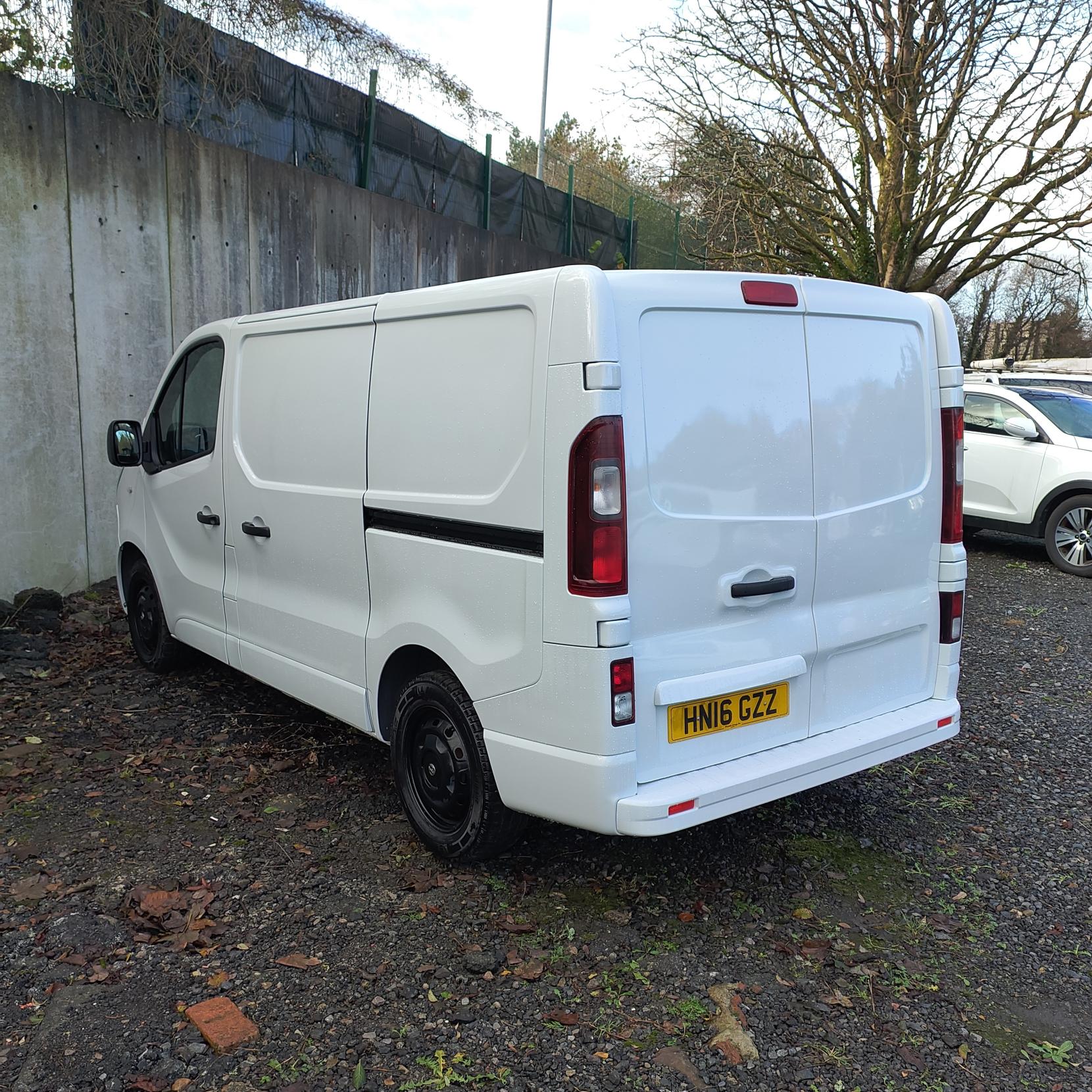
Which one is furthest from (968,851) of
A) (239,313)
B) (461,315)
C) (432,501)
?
(239,313)

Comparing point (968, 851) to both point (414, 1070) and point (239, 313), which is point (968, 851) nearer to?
point (414, 1070)

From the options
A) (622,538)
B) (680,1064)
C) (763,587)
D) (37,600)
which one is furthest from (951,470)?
(37,600)

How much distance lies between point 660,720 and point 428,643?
912 mm

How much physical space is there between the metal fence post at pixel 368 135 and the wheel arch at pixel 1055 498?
756 cm

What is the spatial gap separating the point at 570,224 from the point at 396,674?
1187 cm

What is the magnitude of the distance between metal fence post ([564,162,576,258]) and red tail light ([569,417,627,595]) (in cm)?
1212

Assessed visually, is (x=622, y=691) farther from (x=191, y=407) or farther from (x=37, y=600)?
(x=37, y=600)

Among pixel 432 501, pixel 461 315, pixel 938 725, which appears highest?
pixel 461 315

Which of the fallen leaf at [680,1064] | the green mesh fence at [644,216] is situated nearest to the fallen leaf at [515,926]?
the fallen leaf at [680,1064]

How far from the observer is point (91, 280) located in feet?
A: 23.5

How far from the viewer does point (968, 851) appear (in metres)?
3.77

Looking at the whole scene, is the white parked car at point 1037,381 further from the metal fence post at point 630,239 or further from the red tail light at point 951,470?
the red tail light at point 951,470

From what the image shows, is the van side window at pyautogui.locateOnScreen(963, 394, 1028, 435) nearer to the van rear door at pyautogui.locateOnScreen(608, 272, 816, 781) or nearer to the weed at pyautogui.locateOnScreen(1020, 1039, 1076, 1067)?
the van rear door at pyautogui.locateOnScreen(608, 272, 816, 781)

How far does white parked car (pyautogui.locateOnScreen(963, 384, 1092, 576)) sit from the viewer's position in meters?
9.28
